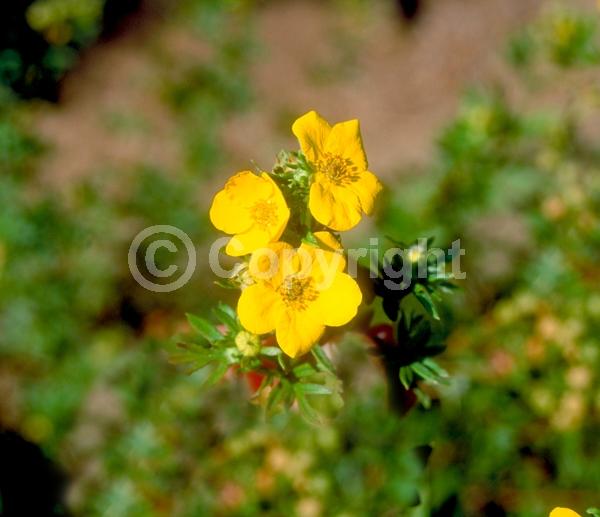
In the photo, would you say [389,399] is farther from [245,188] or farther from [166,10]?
[166,10]

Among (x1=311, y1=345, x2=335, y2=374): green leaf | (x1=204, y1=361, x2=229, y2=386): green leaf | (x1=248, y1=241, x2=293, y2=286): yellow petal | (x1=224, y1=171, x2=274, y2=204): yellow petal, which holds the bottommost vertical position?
(x1=204, y1=361, x2=229, y2=386): green leaf

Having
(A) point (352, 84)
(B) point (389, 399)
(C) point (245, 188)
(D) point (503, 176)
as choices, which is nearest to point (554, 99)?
(D) point (503, 176)

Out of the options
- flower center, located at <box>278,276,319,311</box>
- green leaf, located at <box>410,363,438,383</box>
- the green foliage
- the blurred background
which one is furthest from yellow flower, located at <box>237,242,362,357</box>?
the green foliage

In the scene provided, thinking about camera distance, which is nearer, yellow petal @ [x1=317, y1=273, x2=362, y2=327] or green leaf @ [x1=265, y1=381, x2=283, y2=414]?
yellow petal @ [x1=317, y1=273, x2=362, y2=327]

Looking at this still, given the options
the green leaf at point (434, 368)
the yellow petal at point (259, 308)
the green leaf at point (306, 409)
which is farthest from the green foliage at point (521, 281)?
the yellow petal at point (259, 308)

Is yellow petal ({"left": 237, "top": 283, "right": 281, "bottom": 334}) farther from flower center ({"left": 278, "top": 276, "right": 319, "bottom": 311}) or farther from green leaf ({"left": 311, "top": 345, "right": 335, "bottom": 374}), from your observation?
green leaf ({"left": 311, "top": 345, "right": 335, "bottom": 374})

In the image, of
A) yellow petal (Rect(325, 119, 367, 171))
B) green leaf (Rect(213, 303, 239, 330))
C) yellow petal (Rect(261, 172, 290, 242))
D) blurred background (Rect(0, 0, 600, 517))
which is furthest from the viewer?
blurred background (Rect(0, 0, 600, 517))

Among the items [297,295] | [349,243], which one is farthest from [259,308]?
[349,243]
